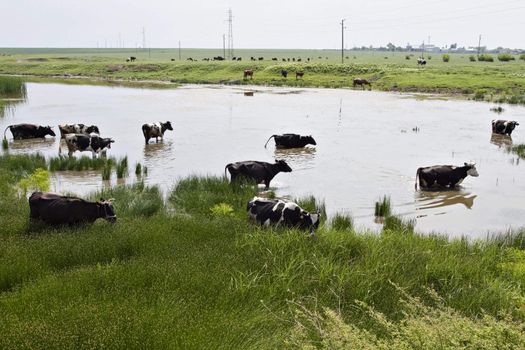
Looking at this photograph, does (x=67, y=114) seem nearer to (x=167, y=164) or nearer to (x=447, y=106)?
(x=167, y=164)

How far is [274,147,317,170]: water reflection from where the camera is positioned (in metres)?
16.3

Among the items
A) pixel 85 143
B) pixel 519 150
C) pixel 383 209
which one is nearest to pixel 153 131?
pixel 85 143

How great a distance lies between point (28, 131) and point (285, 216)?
15.4 m

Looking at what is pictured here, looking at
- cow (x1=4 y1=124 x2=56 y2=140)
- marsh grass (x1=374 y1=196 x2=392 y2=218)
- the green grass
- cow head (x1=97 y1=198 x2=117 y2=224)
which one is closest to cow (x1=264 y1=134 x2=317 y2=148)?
the green grass

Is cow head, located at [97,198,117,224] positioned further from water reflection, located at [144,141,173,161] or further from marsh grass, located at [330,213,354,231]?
water reflection, located at [144,141,173,161]

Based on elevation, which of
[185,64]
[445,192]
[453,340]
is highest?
[185,64]

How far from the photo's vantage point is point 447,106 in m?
33.0

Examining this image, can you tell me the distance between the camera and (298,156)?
→ 58.4 ft

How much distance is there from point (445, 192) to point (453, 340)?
33.7 feet

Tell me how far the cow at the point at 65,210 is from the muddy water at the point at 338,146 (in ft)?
13.4

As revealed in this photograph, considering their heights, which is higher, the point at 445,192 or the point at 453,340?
the point at 453,340

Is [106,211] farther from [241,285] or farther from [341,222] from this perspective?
[341,222]

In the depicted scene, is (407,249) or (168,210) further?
(168,210)

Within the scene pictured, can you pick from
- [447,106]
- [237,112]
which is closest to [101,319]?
[237,112]
